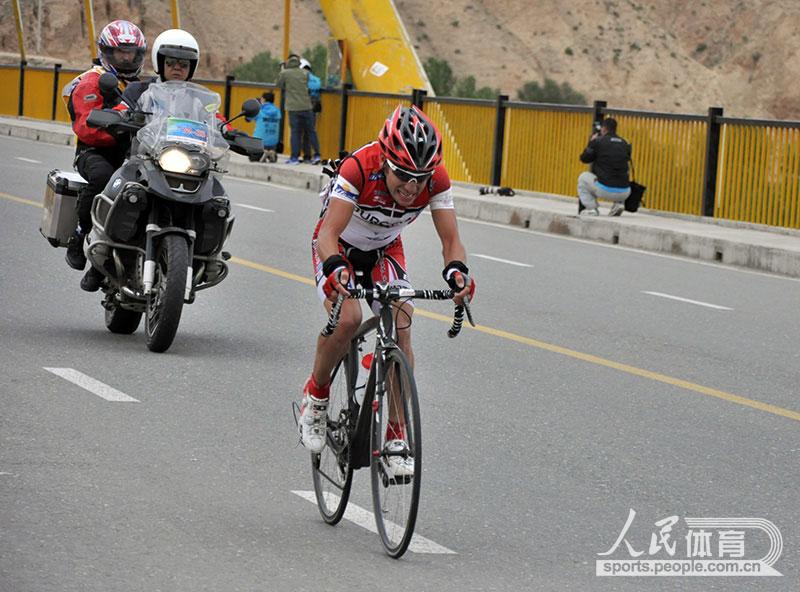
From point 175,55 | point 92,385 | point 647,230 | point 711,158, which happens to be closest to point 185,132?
point 175,55

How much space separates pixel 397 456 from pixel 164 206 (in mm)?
4740

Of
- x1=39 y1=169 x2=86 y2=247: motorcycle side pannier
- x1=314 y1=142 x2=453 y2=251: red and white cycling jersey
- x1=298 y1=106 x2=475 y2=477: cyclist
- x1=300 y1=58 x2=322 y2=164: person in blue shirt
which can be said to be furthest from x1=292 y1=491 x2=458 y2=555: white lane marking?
x1=300 y1=58 x2=322 y2=164: person in blue shirt

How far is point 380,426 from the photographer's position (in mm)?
6027

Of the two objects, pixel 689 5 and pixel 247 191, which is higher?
pixel 689 5

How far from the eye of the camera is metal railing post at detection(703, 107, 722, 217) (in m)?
22.2

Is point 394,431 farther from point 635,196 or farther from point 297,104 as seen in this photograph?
point 297,104

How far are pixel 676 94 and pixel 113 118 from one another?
106429mm

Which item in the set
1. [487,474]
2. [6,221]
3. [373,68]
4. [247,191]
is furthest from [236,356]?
[373,68]

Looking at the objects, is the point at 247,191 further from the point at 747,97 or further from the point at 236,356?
the point at 747,97

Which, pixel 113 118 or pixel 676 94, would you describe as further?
pixel 676 94

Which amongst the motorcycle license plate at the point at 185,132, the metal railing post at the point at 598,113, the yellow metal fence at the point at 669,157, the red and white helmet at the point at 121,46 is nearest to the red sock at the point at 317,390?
the motorcycle license plate at the point at 185,132

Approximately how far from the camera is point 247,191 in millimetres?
26312

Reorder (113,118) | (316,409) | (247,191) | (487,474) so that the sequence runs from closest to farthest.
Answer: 1. (316,409)
2. (487,474)
3. (113,118)
4. (247,191)

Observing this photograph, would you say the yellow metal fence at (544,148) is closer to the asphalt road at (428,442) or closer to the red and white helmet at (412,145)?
the asphalt road at (428,442)
